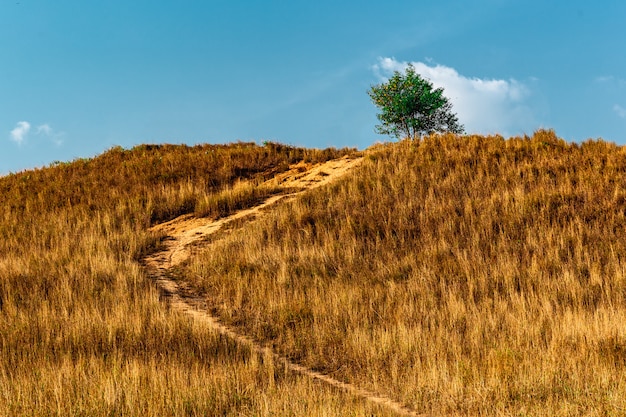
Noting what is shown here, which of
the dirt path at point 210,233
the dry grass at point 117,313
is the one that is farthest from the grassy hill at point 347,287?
the dirt path at point 210,233

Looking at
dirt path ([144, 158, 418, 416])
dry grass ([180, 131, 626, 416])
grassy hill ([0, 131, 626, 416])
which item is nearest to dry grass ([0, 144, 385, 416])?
grassy hill ([0, 131, 626, 416])

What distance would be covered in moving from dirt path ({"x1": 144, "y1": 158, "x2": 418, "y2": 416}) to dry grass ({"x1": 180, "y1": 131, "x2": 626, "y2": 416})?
0.24 meters

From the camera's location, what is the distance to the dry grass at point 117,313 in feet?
22.7

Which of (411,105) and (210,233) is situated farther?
(411,105)

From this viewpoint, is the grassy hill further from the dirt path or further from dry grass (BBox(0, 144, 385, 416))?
the dirt path

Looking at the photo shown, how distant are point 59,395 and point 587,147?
20243 millimetres

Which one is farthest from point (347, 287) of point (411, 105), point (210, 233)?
point (411, 105)

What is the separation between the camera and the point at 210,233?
57.8 feet

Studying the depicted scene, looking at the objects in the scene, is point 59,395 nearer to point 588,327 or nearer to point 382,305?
point 382,305

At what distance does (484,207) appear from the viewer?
17219 millimetres

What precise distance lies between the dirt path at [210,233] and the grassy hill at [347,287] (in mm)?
271

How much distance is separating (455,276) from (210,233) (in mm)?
7965

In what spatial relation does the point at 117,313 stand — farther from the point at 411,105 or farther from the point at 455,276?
the point at 411,105

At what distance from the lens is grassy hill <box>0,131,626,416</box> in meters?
7.25
